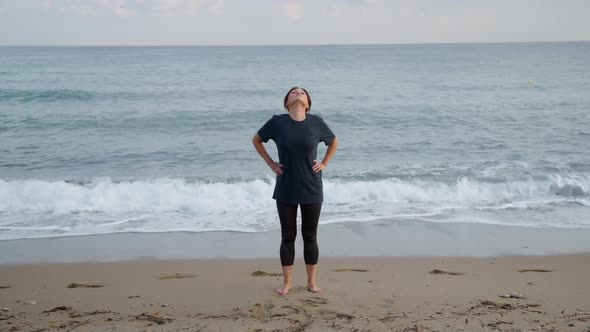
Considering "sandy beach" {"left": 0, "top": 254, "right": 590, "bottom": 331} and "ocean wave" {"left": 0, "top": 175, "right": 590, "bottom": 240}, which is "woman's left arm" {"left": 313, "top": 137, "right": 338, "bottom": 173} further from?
"ocean wave" {"left": 0, "top": 175, "right": 590, "bottom": 240}

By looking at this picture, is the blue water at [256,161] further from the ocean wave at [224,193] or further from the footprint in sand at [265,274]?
the footprint in sand at [265,274]

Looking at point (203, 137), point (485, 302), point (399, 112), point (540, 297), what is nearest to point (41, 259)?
point (485, 302)

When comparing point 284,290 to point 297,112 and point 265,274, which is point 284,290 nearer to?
point 265,274

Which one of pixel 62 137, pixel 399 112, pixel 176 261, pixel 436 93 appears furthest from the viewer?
pixel 436 93

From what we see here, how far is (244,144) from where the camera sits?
14.3 metres

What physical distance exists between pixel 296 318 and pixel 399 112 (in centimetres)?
1652

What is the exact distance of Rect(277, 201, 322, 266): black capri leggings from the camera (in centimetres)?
436

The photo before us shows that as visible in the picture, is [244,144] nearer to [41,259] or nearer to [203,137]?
[203,137]

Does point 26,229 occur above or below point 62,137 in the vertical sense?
below

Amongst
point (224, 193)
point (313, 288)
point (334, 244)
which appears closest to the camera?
point (313, 288)

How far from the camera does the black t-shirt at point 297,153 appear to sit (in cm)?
418

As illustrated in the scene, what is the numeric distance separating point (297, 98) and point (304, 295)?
1.68 meters

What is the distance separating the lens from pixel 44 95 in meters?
23.8

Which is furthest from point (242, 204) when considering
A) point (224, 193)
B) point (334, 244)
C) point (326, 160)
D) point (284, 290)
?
point (326, 160)
